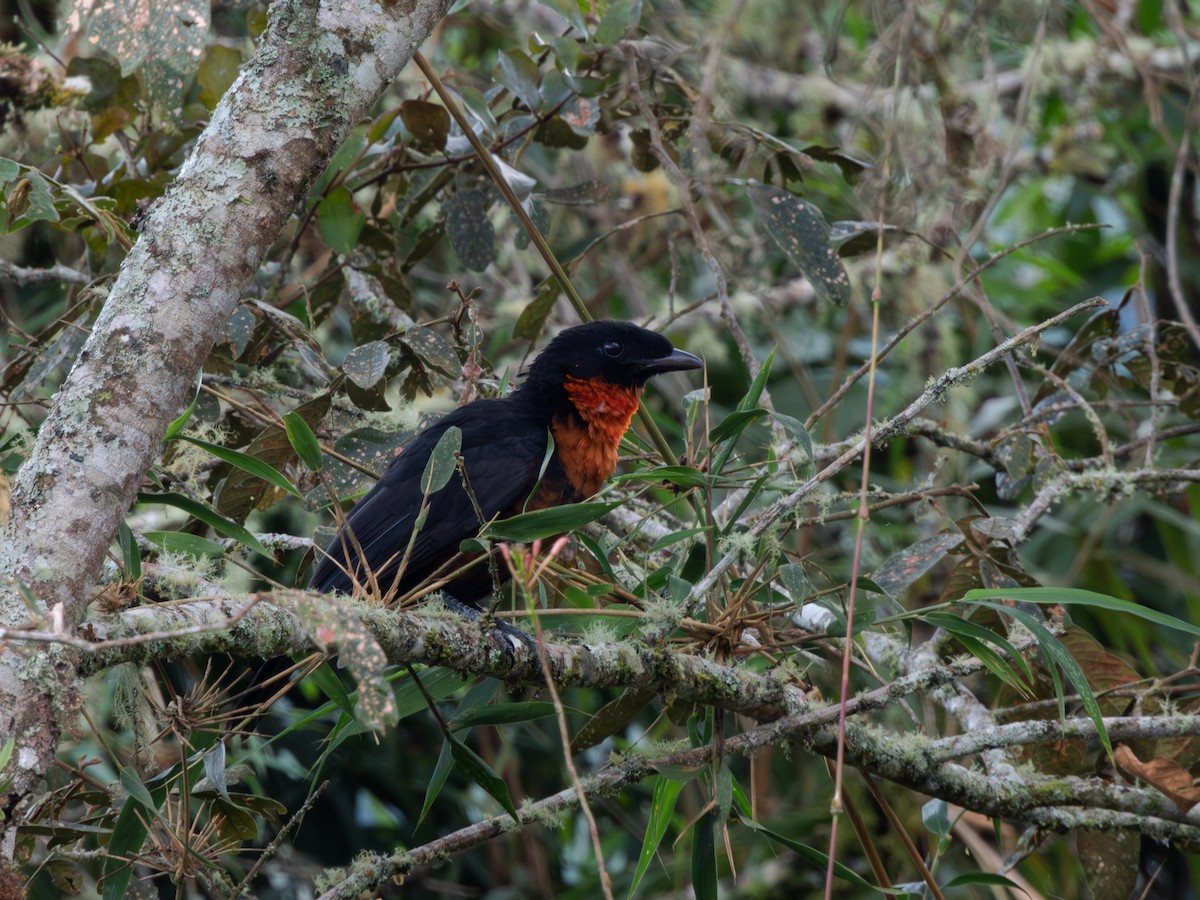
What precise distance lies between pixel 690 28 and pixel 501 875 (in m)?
4.22

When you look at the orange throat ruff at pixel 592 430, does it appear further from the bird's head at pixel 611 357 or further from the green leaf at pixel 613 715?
the green leaf at pixel 613 715

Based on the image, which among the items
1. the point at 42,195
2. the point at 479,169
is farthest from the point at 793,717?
the point at 479,169

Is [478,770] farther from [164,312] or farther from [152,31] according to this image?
[152,31]

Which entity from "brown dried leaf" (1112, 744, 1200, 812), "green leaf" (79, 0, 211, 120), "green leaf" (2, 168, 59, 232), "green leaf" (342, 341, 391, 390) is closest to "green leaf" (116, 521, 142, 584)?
"green leaf" (2, 168, 59, 232)

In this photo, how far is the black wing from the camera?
9.79 feet

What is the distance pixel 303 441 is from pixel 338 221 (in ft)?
4.04

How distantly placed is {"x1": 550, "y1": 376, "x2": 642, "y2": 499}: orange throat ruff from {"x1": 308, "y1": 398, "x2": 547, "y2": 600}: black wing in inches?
3.5

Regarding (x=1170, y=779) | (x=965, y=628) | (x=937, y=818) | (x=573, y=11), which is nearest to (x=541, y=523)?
(x=965, y=628)

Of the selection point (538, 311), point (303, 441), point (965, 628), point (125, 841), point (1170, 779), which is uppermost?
point (303, 441)

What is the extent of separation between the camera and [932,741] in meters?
2.64

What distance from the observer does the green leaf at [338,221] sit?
321 centimetres

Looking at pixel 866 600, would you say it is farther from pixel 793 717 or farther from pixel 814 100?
pixel 814 100

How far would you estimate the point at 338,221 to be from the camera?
10.6 feet

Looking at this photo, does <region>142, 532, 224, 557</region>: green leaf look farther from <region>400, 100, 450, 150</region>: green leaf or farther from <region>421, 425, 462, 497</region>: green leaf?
<region>400, 100, 450, 150</region>: green leaf
